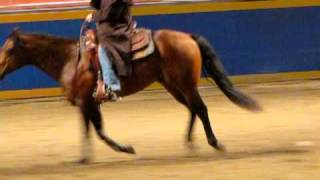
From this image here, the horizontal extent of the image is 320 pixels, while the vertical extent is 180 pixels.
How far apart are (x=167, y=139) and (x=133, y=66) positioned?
4.65 ft

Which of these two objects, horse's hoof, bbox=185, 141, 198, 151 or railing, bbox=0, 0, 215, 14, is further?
railing, bbox=0, 0, 215, 14

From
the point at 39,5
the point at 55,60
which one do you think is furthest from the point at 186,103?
the point at 39,5

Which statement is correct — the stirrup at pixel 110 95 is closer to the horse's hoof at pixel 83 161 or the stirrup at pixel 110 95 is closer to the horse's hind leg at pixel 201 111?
the horse's hoof at pixel 83 161

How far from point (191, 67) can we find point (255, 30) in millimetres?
5479

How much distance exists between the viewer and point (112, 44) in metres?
8.17

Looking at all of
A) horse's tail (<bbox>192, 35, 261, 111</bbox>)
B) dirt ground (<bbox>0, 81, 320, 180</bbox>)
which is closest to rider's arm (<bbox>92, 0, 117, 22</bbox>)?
horse's tail (<bbox>192, 35, 261, 111</bbox>)

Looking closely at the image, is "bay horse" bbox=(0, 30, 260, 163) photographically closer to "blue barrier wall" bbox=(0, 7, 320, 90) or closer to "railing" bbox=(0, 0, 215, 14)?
"railing" bbox=(0, 0, 215, 14)

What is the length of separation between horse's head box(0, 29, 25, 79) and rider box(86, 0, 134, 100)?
75 centimetres

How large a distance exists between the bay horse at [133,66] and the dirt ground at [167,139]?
37 centimetres

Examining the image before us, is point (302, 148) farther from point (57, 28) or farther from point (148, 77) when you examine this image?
point (57, 28)

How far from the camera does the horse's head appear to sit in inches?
325

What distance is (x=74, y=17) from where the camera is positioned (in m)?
12.9

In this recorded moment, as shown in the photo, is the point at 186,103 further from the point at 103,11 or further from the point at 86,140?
the point at 103,11

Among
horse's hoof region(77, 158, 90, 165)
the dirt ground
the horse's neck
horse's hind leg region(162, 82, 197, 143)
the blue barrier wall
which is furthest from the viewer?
the blue barrier wall
